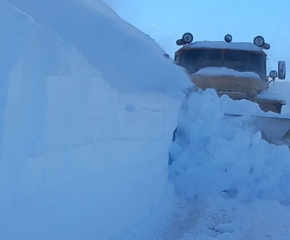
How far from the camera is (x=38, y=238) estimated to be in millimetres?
2385

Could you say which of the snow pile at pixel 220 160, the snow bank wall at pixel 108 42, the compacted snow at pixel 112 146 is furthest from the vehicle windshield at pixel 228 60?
the snow pile at pixel 220 160

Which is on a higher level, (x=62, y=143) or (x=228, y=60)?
(x=228, y=60)

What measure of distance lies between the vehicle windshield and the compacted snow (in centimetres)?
260

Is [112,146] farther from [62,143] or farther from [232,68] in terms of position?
[232,68]

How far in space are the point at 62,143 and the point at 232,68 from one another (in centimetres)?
757

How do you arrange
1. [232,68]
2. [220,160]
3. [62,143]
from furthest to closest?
[232,68]
[220,160]
[62,143]

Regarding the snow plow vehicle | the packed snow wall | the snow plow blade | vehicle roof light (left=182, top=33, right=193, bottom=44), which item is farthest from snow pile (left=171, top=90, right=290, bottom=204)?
vehicle roof light (left=182, top=33, right=193, bottom=44)

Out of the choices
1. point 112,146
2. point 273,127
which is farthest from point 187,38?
point 112,146

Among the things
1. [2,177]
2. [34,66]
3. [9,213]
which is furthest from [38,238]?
[34,66]

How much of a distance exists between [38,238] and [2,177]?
466 mm

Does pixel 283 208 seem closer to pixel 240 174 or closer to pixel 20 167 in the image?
pixel 240 174

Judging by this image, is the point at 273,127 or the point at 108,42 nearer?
the point at 108,42

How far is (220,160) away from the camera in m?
5.46

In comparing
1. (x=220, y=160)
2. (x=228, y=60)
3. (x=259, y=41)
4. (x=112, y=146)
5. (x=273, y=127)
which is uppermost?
(x=259, y=41)
